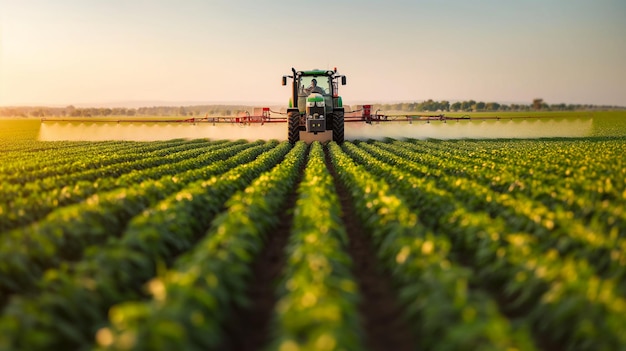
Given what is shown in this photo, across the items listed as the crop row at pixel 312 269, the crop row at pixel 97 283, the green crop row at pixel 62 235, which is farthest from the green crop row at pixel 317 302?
the green crop row at pixel 62 235

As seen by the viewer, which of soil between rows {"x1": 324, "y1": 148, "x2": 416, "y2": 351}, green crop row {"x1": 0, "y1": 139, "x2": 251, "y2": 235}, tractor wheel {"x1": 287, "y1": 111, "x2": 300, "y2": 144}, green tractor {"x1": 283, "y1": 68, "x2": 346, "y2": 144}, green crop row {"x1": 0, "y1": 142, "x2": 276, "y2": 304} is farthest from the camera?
tractor wheel {"x1": 287, "y1": 111, "x2": 300, "y2": 144}

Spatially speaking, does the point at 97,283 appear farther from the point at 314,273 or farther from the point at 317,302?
the point at 317,302

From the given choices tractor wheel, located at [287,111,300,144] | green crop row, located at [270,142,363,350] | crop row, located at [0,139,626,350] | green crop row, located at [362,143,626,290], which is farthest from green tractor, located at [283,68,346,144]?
green crop row, located at [270,142,363,350]

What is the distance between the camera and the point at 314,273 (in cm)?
527

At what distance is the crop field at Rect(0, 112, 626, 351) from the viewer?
14.7ft

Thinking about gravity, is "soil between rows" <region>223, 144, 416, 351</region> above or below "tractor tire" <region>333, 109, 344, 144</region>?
below

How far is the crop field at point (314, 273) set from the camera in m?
4.47

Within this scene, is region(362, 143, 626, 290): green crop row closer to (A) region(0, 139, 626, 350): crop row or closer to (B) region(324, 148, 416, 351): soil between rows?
(A) region(0, 139, 626, 350): crop row

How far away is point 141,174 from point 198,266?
10523 millimetres

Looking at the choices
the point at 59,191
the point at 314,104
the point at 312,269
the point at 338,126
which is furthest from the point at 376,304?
the point at 338,126

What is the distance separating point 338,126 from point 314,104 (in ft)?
10.5

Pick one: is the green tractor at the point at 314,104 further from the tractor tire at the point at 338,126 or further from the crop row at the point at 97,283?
the crop row at the point at 97,283

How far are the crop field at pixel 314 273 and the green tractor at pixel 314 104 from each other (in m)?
18.0

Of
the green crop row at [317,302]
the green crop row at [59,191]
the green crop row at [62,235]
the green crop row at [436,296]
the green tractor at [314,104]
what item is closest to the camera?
the green crop row at [317,302]
